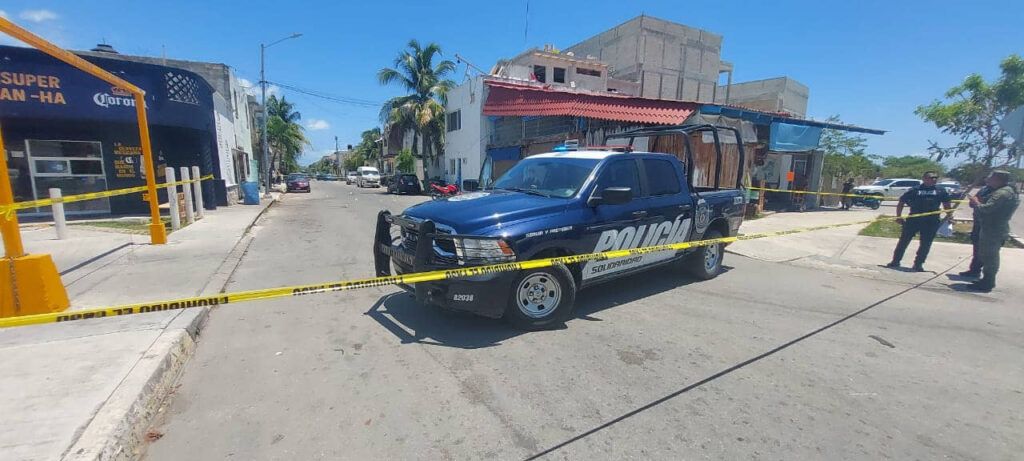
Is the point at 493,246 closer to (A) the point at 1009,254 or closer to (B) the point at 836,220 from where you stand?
(A) the point at 1009,254

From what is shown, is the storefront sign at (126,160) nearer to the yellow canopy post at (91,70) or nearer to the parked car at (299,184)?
the yellow canopy post at (91,70)

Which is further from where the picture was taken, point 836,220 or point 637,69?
point 637,69

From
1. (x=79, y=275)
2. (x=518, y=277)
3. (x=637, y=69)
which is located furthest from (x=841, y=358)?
(x=637, y=69)

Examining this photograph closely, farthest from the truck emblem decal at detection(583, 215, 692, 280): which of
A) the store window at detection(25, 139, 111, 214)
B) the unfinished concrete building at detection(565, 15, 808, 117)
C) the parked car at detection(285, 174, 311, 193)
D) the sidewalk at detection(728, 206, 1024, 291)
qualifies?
the parked car at detection(285, 174, 311, 193)

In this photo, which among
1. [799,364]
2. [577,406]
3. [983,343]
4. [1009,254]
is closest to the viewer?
[577,406]

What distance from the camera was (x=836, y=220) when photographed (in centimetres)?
1495

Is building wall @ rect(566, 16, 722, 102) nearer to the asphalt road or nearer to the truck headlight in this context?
the asphalt road

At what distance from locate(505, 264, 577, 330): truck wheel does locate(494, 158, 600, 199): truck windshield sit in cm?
90

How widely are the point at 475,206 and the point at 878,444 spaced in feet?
11.5

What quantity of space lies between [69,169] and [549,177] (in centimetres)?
1570

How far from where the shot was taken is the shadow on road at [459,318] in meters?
4.25

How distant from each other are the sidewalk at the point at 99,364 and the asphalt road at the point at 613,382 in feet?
0.74

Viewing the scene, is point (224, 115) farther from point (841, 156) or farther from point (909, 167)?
point (909, 167)

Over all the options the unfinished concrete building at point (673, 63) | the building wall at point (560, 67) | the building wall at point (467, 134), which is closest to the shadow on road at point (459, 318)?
the building wall at point (467, 134)
